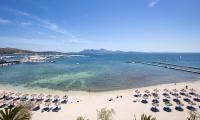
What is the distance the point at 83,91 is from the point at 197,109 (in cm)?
2628

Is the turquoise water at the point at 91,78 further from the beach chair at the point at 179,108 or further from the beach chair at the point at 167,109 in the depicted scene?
the beach chair at the point at 179,108

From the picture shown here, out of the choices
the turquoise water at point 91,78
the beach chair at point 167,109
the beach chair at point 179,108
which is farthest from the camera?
the turquoise water at point 91,78

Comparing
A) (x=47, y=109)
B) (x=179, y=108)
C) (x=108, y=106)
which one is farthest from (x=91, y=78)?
(x=179, y=108)

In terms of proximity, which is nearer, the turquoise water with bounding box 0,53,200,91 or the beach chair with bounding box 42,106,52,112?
the beach chair with bounding box 42,106,52,112

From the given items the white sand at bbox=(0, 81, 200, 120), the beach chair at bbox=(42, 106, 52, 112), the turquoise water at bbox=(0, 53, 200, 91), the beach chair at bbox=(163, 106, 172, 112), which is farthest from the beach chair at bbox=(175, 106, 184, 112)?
the beach chair at bbox=(42, 106, 52, 112)

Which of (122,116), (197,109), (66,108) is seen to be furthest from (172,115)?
(66,108)

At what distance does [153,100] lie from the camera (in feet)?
109

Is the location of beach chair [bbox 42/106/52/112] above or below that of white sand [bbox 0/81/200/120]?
above

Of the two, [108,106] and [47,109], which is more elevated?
[47,109]

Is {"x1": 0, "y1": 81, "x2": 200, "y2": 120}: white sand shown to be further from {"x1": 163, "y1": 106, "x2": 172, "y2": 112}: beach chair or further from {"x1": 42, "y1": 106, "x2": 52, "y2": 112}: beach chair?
{"x1": 42, "y1": 106, "x2": 52, "y2": 112}: beach chair

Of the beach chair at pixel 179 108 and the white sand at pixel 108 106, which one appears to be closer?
the white sand at pixel 108 106

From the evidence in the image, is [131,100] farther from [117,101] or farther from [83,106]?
[83,106]

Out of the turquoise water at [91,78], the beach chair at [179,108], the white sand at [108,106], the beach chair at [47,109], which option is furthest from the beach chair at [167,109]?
the beach chair at [47,109]

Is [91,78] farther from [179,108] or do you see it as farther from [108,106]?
[179,108]
